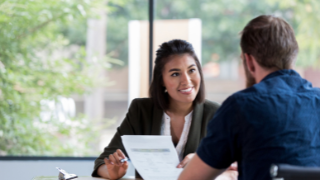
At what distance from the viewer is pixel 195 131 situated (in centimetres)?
190

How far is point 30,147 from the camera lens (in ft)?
11.6

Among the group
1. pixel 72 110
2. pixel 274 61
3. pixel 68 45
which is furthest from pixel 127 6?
pixel 274 61

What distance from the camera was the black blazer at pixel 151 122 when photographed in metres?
1.89

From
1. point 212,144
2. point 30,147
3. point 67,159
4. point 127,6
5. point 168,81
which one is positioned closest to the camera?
point 212,144

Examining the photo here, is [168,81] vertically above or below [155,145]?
above

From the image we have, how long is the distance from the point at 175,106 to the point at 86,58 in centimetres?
205

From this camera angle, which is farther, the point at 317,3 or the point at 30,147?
the point at 317,3

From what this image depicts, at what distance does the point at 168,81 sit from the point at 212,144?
0.99 m

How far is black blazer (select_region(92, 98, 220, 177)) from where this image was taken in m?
1.89

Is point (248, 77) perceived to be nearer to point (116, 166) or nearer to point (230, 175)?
point (230, 175)

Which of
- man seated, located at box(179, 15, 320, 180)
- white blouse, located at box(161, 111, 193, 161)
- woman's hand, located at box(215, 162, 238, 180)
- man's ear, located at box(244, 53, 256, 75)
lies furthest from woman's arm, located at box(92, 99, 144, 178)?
man's ear, located at box(244, 53, 256, 75)

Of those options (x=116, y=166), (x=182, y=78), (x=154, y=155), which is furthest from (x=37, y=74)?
(x=154, y=155)

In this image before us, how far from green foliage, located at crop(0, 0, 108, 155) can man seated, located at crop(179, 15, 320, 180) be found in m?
2.79

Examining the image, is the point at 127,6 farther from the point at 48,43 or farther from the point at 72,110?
the point at 72,110
